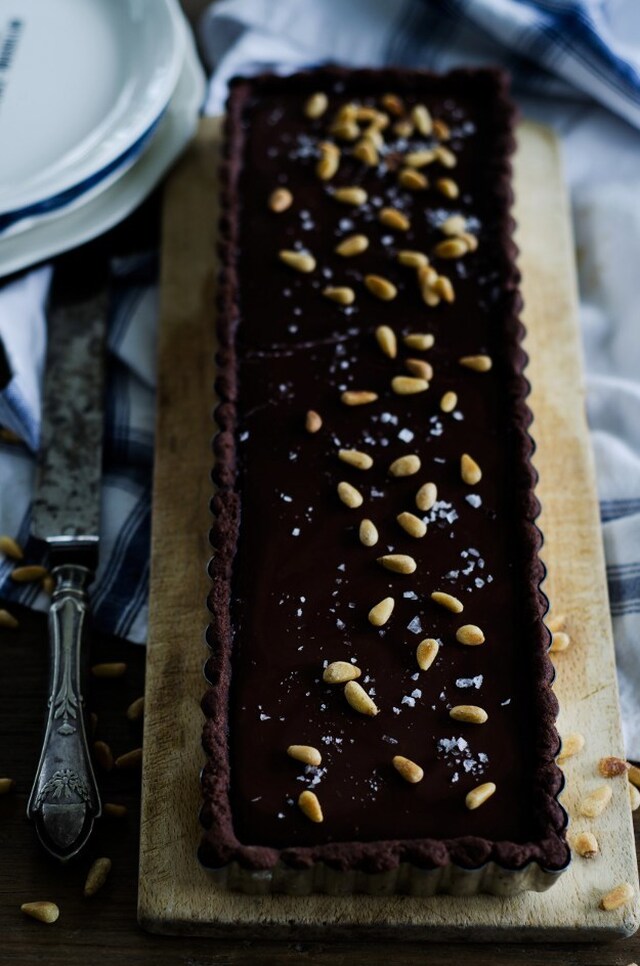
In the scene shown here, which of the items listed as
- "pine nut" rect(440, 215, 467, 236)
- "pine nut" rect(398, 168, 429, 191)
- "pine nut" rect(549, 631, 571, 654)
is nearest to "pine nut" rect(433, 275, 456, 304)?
"pine nut" rect(440, 215, 467, 236)

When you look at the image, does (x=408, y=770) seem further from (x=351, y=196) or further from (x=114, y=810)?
(x=351, y=196)

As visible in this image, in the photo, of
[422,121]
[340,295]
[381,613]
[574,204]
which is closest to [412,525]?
[381,613]

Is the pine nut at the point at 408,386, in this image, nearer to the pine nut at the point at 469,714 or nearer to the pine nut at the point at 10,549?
the pine nut at the point at 469,714

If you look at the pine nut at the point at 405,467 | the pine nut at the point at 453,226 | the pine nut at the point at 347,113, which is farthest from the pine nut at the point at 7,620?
the pine nut at the point at 347,113

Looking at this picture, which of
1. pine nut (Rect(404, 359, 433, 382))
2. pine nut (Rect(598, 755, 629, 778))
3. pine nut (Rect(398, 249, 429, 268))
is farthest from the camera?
pine nut (Rect(398, 249, 429, 268))

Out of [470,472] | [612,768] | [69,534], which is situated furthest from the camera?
[69,534]

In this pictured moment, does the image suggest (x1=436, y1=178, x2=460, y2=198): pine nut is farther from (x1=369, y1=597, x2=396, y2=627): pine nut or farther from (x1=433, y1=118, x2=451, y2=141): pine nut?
(x1=369, y1=597, x2=396, y2=627): pine nut

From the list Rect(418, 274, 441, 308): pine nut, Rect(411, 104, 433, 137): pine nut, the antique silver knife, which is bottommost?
the antique silver knife

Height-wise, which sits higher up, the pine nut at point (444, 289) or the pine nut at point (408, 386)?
the pine nut at point (444, 289)
